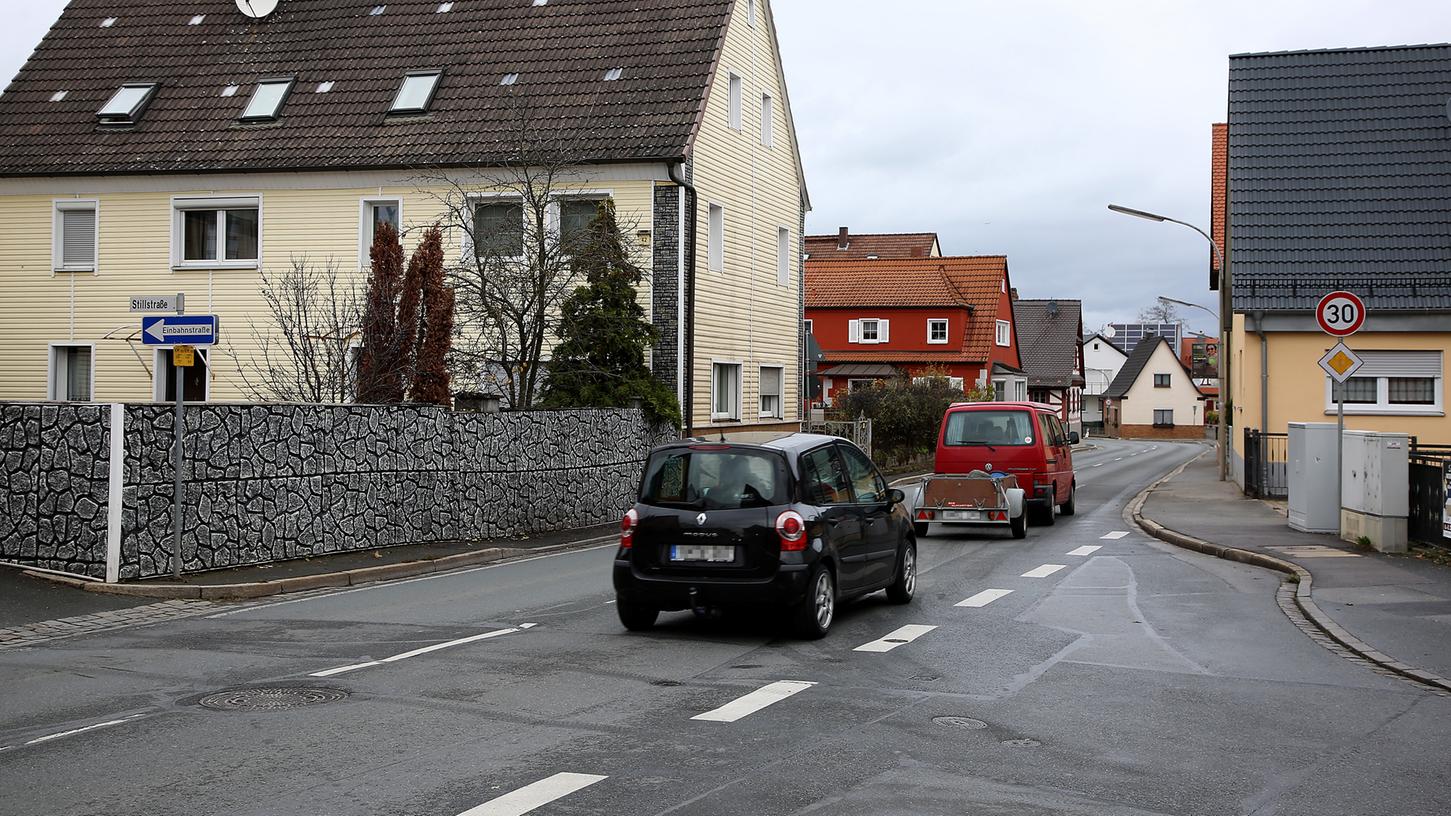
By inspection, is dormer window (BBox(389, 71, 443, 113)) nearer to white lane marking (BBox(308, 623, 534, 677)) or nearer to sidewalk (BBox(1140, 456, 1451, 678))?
sidewalk (BBox(1140, 456, 1451, 678))

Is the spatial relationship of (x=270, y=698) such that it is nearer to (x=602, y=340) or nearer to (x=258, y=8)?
(x=602, y=340)

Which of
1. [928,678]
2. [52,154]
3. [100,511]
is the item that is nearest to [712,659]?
[928,678]

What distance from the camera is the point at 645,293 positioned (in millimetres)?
27641

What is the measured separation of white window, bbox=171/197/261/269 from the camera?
2955 cm

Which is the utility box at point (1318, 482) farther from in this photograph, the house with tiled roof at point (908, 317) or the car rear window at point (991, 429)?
the house with tiled roof at point (908, 317)

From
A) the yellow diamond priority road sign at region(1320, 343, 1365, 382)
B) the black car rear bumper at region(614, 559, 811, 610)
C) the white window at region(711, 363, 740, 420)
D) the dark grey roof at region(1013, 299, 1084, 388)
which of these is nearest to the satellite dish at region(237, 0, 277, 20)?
the white window at region(711, 363, 740, 420)

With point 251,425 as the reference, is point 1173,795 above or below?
below

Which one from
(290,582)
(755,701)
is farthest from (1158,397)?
(755,701)

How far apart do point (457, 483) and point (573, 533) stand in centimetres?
274

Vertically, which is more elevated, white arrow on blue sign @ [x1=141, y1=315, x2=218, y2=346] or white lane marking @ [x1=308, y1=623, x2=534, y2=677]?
white arrow on blue sign @ [x1=141, y1=315, x2=218, y2=346]

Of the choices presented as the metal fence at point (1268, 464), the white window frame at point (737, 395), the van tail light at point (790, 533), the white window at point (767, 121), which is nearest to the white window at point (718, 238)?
the white window frame at point (737, 395)

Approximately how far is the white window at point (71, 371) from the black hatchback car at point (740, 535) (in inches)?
899

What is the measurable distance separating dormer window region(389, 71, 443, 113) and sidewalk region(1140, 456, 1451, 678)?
17.0 m

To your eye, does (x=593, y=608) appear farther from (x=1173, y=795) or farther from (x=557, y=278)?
(x=557, y=278)
